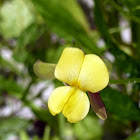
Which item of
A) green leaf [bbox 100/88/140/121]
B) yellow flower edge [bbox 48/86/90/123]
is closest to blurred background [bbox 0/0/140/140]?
green leaf [bbox 100/88/140/121]

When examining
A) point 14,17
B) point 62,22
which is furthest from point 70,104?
point 14,17

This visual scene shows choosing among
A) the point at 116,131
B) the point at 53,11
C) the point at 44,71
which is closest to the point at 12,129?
the point at 116,131

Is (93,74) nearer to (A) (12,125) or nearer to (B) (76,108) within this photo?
(B) (76,108)

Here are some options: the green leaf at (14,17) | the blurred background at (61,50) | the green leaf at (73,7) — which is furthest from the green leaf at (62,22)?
the green leaf at (14,17)

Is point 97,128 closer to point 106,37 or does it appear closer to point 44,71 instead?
point 106,37

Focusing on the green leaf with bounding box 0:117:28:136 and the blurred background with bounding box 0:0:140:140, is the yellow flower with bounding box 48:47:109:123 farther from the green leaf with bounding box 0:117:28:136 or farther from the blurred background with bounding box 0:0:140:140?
the green leaf with bounding box 0:117:28:136

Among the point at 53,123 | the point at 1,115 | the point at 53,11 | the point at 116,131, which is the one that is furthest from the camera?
the point at 1,115
